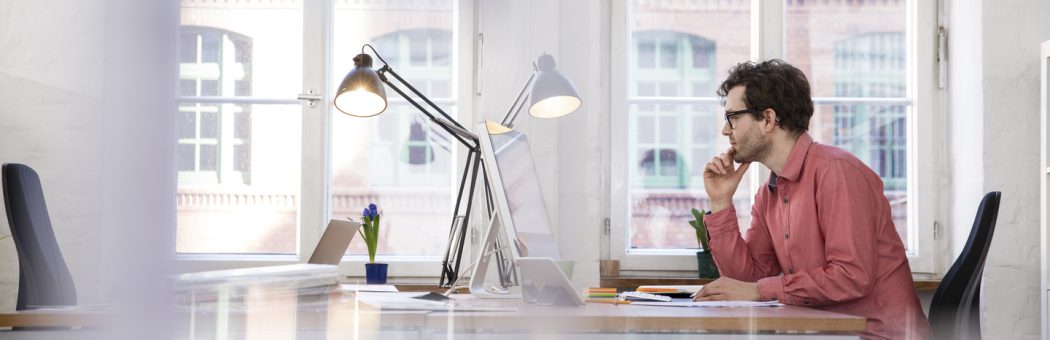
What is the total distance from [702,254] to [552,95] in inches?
56.0

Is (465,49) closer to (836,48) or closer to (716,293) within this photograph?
(836,48)

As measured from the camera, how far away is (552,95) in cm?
152

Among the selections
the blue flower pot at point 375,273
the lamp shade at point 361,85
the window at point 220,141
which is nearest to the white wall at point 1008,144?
the blue flower pot at point 375,273

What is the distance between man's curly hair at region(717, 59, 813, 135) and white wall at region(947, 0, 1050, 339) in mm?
1383

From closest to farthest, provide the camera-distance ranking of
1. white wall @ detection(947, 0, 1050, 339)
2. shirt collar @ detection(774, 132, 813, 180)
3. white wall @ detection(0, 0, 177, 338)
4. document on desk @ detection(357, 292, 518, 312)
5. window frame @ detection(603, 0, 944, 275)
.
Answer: white wall @ detection(0, 0, 177, 338) → document on desk @ detection(357, 292, 518, 312) → shirt collar @ detection(774, 132, 813, 180) → white wall @ detection(947, 0, 1050, 339) → window frame @ detection(603, 0, 944, 275)

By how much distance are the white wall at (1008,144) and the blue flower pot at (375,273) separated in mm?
1701

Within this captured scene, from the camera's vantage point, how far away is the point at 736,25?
303 centimetres

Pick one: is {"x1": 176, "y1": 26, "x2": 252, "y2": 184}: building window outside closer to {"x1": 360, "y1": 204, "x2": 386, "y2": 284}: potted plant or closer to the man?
the man

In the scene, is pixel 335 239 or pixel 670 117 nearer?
pixel 335 239

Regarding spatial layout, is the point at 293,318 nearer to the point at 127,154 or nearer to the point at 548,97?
the point at 127,154

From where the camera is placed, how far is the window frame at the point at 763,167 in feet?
9.79

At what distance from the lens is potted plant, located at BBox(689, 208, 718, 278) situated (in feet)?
9.21

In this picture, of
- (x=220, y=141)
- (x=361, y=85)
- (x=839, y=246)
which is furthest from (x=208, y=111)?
(x=361, y=85)

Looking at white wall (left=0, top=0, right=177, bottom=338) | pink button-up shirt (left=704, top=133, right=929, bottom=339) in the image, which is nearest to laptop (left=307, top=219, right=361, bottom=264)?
pink button-up shirt (left=704, top=133, right=929, bottom=339)
